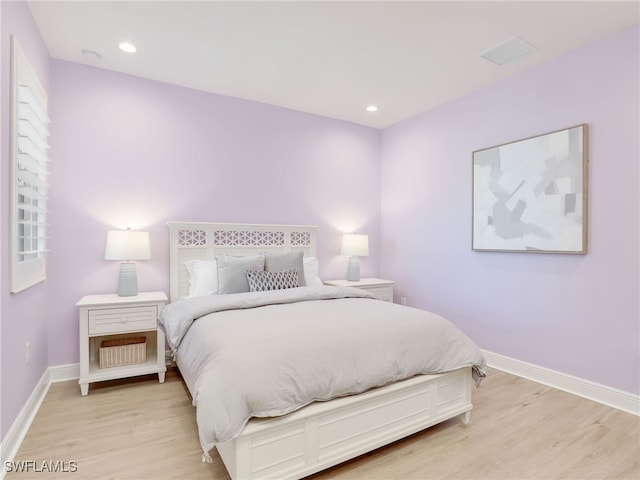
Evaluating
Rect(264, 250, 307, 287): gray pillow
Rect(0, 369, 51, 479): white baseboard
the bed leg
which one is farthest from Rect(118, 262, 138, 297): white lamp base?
the bed leg

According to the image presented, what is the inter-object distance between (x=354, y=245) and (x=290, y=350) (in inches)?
99.0

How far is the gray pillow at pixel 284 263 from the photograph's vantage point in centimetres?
323

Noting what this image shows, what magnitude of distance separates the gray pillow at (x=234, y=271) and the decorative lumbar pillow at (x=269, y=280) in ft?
0.19

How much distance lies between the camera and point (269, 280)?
10.00 ft

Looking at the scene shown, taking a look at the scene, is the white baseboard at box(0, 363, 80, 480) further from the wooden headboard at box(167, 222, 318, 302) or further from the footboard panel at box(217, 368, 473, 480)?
the footboard panel at box(217, 368, 473, 480)

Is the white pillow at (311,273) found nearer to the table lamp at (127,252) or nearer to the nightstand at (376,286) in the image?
the nightstand at (376,286)

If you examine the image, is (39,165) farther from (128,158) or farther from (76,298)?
(76,298)

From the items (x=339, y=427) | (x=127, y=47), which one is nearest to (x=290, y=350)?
(x=339, y=427)

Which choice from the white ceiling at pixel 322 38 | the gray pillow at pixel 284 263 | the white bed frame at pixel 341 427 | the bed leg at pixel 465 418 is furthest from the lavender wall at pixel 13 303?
the bed leg at pixel 465 418

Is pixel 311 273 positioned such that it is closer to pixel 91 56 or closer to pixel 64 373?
pixel 64 373

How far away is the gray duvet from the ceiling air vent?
211cm

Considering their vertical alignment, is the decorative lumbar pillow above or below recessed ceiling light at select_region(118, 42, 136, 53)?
below

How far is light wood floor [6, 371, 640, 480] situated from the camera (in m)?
1.84

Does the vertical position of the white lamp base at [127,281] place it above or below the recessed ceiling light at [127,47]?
below
